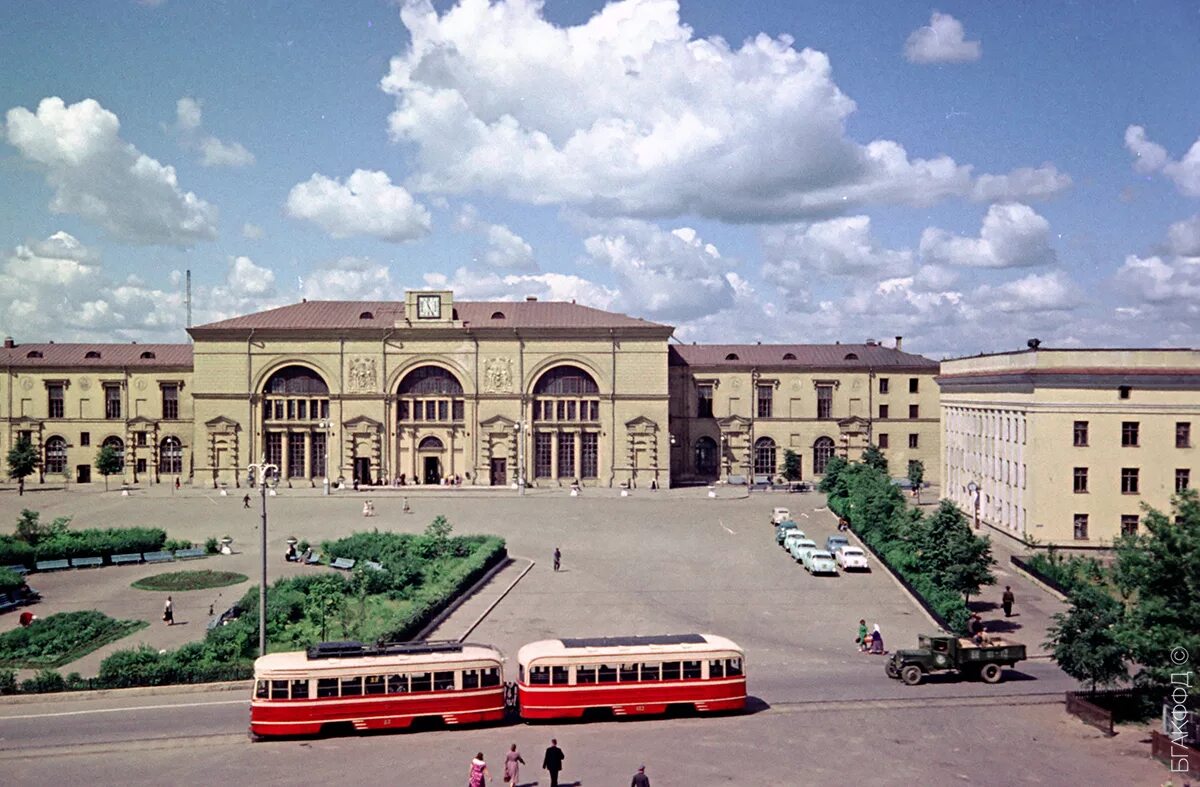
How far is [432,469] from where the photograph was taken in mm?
71250

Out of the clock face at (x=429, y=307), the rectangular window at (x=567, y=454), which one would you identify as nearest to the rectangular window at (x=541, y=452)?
the rectangular window at (x=567, y=454)

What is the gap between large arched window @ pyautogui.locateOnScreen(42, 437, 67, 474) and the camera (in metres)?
75.9

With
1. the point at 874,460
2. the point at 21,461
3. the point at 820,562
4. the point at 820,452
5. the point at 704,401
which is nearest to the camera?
the point at 820,562

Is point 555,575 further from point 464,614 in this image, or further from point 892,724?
point 892,724

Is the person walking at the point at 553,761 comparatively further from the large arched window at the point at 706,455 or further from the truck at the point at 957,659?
the large arched window at the point at 706,455

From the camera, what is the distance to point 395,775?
66.8 ft

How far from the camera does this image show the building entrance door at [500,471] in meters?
70.5

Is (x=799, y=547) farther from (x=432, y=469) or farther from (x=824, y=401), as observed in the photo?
(x=824, y=401)

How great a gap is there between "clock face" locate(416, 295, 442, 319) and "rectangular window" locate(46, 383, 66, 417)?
29.2 metres

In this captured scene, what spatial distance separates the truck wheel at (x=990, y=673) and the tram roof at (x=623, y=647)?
8.03m

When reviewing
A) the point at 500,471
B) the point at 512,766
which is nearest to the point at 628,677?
the point at 512,766

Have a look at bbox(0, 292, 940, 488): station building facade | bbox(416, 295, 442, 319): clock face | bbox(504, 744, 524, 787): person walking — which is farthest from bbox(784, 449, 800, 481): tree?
bbox(504, 744, 524, 787): person walking

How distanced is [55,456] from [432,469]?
29938 mm

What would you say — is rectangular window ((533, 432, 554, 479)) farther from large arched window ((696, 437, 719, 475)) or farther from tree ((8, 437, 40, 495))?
tree ((8, 437, 40, 495))
